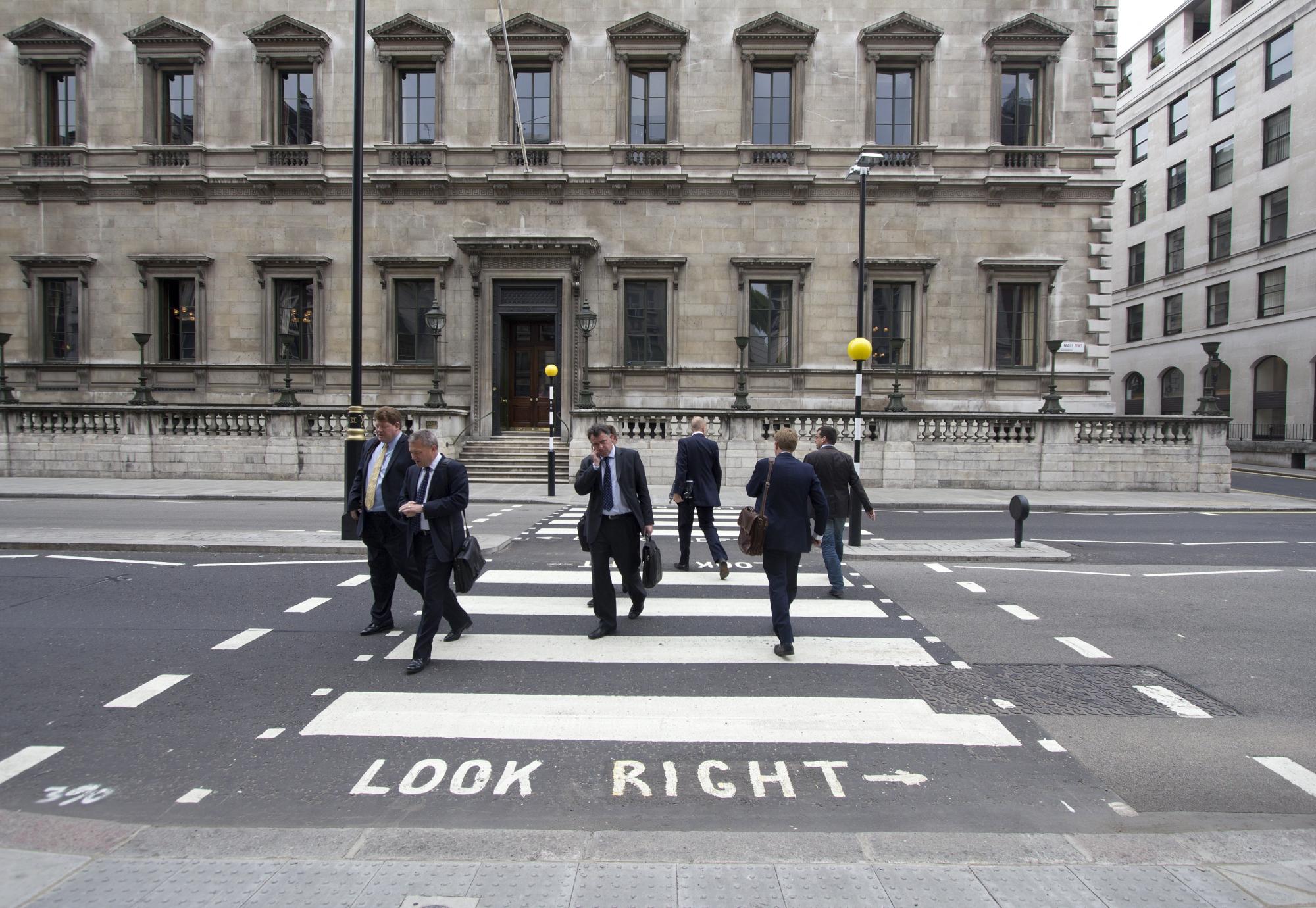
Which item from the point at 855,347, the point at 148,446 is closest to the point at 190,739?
the point at 855,347

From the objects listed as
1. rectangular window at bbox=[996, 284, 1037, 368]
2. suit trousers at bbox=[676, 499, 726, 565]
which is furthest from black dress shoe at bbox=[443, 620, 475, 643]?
rectangular window at bbox=[996, 284, 1037, 368]

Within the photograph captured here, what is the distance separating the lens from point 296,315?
26375 millimetres

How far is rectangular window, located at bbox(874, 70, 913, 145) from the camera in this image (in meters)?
26.0

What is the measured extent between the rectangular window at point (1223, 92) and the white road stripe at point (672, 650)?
45.8 meters

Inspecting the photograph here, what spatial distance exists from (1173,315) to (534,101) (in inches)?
1484

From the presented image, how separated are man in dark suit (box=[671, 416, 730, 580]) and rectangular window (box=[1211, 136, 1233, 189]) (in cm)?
4216

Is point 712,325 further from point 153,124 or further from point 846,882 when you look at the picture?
point 846,882

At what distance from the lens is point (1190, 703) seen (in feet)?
18.3

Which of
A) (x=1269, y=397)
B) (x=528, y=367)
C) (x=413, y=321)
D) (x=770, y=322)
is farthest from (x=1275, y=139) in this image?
(x=413, y=321)

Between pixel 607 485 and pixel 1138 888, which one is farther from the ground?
pixel 607 485

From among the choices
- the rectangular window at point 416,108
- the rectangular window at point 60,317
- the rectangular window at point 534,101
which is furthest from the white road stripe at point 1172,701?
the rectangular window at point 60,317

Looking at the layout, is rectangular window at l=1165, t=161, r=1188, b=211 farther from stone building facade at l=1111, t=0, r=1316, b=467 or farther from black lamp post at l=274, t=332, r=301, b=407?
black lamp post at l=274, t=332, r=301, b=407

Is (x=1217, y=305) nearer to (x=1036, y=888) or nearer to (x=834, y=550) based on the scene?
(x=834, y=550)

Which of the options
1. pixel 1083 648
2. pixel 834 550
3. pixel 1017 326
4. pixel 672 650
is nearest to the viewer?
pixel 672 650
